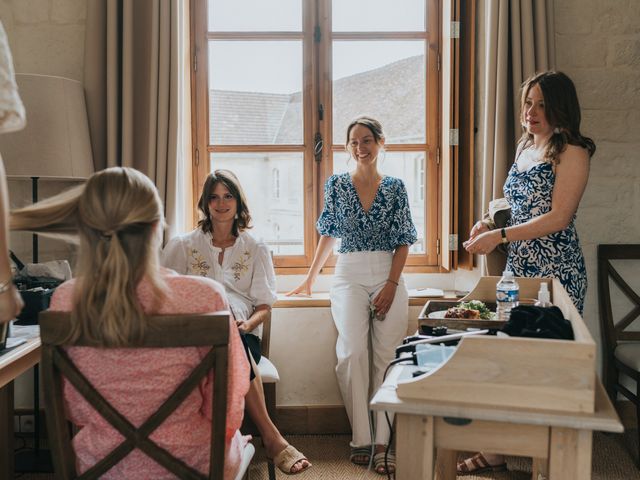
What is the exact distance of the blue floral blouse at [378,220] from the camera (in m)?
2.82

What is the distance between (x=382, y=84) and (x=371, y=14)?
1.14 feet

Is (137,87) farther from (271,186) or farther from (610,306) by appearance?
(610,306)

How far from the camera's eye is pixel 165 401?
136cm

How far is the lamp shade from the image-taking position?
2.50 m

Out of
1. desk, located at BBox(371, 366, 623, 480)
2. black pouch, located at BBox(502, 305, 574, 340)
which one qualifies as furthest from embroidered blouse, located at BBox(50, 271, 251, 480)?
black pouch, located at BBox(502, 305, 574, 340)

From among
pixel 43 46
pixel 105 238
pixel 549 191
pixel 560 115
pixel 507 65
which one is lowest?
pixel 105 238

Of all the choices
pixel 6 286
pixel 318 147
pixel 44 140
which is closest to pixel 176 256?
pixel 44 140

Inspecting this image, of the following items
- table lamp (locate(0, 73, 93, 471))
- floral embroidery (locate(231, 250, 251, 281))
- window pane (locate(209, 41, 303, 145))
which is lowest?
floral embroidery (locate(231, 250, 251, 281))

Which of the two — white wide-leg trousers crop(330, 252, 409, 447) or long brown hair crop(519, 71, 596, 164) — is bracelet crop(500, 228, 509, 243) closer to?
long brown hair crop(519, 71, 596, 164)

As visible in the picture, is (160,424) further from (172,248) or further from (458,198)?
(458,198)

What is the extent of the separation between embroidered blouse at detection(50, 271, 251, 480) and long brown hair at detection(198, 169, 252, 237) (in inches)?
47.0

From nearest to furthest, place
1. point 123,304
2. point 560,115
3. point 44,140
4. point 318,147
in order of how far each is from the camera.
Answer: point 123,304 → point 560,115 → point 44,140 → point 318,147

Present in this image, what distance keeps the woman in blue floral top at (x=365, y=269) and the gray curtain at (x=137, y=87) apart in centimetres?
75

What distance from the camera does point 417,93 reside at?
321 cm
